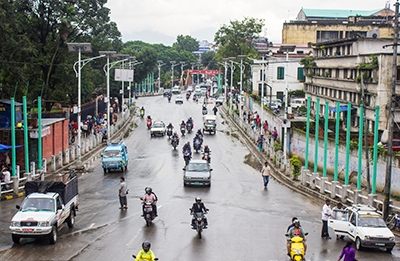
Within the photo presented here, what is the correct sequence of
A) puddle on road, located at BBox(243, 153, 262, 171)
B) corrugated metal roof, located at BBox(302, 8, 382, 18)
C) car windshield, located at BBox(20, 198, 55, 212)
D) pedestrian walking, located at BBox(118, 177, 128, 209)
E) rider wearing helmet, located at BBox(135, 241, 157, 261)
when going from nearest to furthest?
rider wearing helmet, located at BBox(135, 241, 157, 261)
car windshield, located at BBox(20, 198, 55, 212)
pedestrian walking, located at BBox(118, 177, 128, 209)
puddle on road, located at BBox(243, 153, 262, 171)
corrugated metal roof, located at BBox(302, 8, 382, 18)

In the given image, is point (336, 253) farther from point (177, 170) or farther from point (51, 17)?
point (51, 17)

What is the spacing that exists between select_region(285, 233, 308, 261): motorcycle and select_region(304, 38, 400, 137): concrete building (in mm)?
20676

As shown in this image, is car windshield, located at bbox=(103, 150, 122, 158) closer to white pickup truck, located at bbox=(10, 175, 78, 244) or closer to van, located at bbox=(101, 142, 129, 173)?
van, located at bbox=(101, 142, 129, 173)

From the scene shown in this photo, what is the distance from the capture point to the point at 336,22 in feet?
320

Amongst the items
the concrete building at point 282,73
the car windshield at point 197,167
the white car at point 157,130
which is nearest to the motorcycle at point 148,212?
the car windshield at point 197,167

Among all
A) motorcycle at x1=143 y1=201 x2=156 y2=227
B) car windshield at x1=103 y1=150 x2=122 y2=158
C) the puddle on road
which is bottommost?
the puddle on road

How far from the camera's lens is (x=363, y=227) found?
19.8 metres

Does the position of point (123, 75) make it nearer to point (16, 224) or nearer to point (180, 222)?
point (180, 222)

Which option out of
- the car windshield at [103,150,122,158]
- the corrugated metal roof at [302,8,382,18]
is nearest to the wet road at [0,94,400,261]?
the car windshield at [103,150,122,158]

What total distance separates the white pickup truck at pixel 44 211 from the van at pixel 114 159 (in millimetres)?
13958

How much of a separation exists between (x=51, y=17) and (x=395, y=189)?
35150 millimetres

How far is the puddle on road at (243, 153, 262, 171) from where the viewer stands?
4107 centimetres

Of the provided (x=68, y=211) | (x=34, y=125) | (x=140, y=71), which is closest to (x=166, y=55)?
(x=140, y=71)

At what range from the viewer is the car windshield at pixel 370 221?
784 inches
